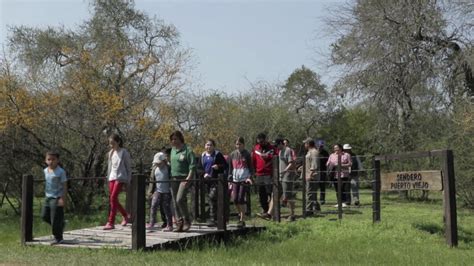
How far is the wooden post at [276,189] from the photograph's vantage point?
13594mm

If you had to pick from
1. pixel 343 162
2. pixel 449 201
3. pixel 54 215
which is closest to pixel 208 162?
pixel 54 215

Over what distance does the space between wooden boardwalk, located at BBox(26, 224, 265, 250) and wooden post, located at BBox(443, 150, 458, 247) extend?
372 cm

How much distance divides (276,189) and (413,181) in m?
2.92

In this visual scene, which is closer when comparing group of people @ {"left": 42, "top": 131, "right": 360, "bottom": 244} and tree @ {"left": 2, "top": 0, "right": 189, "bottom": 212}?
group of people @ {"left": 42, "top": 131, "right": 360, "bottom": 244}

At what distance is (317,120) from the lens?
4862 centimetres

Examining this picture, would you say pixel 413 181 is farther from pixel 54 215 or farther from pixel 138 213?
pixel 54 215

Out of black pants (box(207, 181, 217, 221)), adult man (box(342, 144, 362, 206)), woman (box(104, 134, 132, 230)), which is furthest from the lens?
adult man (box(342, 144, 362, 206))

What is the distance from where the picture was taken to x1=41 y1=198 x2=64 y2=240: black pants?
10352 mm

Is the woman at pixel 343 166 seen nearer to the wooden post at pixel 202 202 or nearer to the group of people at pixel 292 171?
the group of people at pixel 292 171

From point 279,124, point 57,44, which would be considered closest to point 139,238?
point 57,44

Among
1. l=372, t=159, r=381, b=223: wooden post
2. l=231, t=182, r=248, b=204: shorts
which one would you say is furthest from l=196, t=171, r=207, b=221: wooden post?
l=372, t=159, r=381, b=223: wooden post

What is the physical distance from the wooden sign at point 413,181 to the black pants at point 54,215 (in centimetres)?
677

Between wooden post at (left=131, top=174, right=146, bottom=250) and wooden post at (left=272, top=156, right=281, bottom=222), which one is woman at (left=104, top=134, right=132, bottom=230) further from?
wooden post at (left=272, top=156, right=281, bottom=222)

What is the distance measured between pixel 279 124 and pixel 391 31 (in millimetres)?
14958
